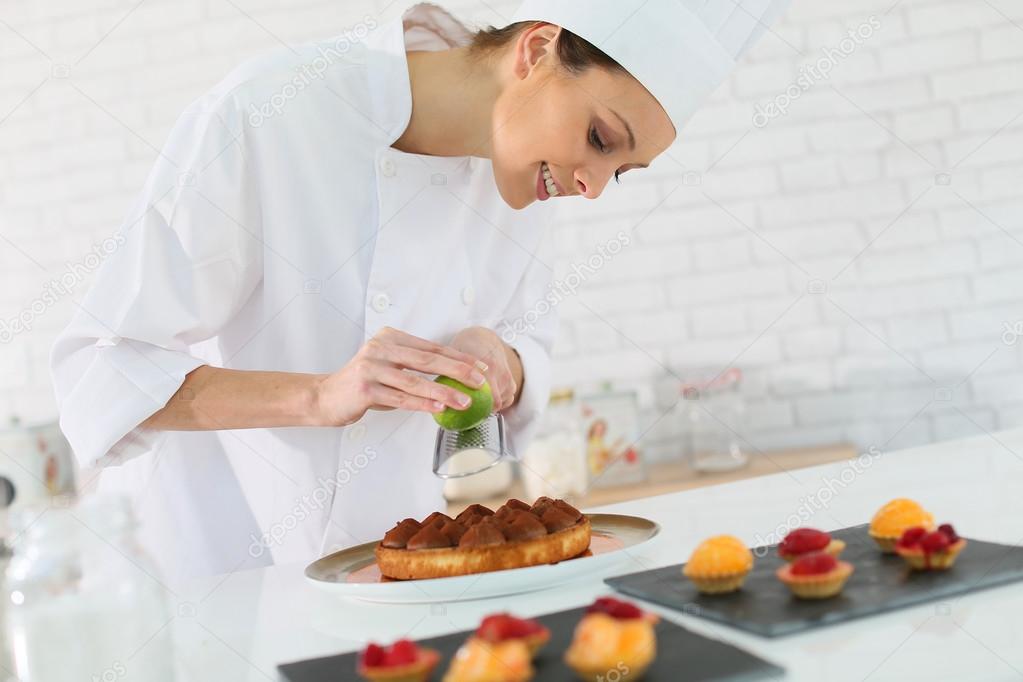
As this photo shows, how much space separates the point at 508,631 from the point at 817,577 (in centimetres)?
31

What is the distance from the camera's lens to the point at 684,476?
122 inches

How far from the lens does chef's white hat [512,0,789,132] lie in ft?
5.14

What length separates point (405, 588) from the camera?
1164mm

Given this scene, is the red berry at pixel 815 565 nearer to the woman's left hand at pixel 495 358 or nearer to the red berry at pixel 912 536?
the red berry at pixel 912 536

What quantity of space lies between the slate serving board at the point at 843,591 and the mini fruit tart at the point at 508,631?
196mm

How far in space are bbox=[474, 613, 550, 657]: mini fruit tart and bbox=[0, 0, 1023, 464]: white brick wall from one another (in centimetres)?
245

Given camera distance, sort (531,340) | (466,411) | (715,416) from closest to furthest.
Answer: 1. (466,411)
2. (531,340)
3. (715,416)

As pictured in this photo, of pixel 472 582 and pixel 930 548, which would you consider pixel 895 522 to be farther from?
pixel 472 582

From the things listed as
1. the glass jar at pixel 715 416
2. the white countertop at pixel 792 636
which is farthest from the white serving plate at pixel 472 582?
the glass jar at pixel 715 416

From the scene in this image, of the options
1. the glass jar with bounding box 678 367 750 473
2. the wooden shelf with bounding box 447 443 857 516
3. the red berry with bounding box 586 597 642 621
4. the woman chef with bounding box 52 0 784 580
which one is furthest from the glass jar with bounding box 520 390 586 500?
the red berry with bounding box 586 597 642 621

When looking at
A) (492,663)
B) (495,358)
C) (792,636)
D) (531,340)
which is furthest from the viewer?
(531,340)

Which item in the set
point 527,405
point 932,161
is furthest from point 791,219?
point 527,405

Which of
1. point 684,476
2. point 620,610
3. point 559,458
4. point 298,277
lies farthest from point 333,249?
point 684,476

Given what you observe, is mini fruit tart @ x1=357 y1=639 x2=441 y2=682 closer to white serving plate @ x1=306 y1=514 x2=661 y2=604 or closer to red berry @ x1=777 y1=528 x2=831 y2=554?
white serving plate @ x1=306 y1=514 x2=661 y2=604
